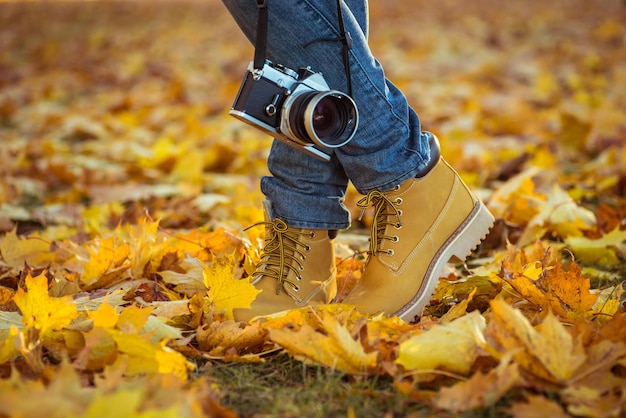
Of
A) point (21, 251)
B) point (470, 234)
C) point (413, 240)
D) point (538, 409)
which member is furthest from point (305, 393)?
point (21, 251)

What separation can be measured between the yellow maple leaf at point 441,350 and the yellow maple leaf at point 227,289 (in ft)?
1.07


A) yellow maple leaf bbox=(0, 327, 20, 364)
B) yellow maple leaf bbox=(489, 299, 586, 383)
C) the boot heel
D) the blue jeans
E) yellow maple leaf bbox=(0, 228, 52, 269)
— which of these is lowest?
yellow maple leaf bbox=(0, 228, 52, 269)

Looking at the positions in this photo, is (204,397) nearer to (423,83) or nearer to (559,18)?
(423,83)

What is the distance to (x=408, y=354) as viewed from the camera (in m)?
1.05

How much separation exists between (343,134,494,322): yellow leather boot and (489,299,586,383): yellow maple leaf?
1.21ft

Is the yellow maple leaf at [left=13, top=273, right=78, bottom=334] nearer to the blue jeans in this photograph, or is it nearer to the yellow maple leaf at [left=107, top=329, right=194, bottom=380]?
the yellow maple leaf at [left=107, top=329, right=194, bottom=380]

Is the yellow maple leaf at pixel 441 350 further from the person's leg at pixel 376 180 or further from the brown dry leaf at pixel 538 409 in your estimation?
the person's leg at pixel 376 180

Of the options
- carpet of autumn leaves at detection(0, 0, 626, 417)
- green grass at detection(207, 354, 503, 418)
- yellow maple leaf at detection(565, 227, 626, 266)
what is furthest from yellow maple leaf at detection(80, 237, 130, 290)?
yellow maple leaf at detection(565, 227, 626, 266)

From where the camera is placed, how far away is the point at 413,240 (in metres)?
1.41

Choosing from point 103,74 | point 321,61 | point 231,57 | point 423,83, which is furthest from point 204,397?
point 231,57

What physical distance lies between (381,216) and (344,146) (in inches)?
7.7

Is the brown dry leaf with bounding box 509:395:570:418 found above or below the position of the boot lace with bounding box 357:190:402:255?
below

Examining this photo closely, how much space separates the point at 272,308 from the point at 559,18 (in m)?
7.93

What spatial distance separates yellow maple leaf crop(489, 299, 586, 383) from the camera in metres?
0.99
